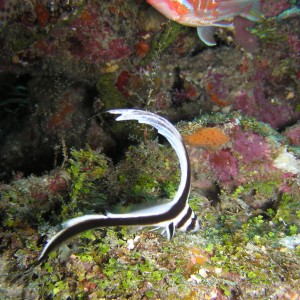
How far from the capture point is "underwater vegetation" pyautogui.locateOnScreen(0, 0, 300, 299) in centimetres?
246

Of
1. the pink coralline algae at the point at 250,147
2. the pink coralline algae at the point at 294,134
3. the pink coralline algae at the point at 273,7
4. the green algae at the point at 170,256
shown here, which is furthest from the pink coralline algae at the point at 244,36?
the green algae at the point at 170,256

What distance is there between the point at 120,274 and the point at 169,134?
128cm

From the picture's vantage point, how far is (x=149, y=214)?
1733 mm

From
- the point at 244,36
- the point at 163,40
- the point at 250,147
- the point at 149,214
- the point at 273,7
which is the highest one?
the point at 273,7

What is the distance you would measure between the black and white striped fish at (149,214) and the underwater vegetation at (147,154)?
14 centimetres

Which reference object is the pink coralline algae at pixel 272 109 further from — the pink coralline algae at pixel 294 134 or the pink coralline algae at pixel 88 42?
the pink coralline algae at pixel 88 42

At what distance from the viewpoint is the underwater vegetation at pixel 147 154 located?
2.46m

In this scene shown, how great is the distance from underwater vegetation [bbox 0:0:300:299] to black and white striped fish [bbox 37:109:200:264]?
0.14 m

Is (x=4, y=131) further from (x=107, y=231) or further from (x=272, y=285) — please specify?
(x=272, y=285)

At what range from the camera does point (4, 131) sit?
761 cm

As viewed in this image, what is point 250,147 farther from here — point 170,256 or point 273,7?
point 273,7

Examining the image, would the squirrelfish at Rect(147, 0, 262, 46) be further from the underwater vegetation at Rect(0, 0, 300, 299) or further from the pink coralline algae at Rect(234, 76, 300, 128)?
the pink coralline algae at Rect(234, 76, 300, 128)

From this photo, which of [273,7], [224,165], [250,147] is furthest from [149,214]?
[273,7]

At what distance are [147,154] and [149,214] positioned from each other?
1.96 meters
